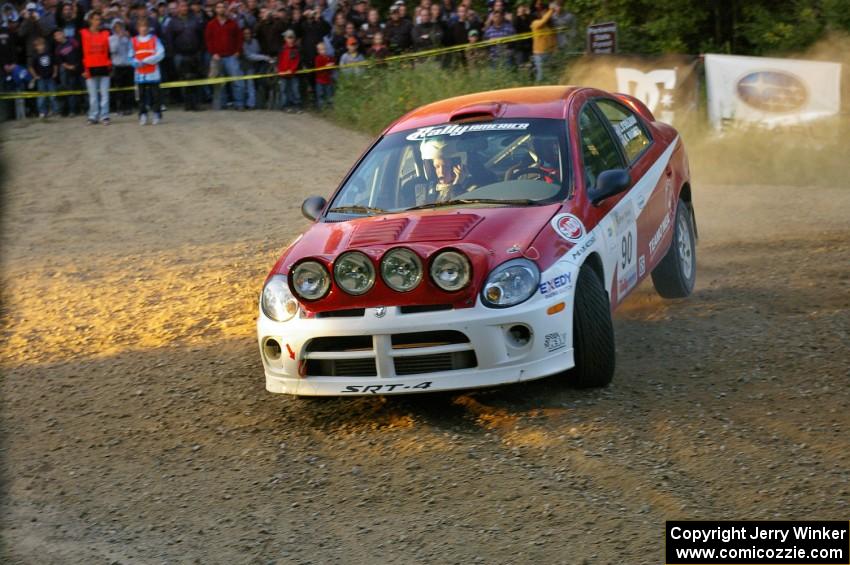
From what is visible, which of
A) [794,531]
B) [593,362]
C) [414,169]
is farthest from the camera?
[414,169]

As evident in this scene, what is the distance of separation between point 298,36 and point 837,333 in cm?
1567

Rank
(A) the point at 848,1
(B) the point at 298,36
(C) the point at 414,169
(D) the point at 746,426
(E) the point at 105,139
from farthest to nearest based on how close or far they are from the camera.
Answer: (B) the point at 298,36 → (E) the point at 105,139 → (A) the point at 848,1 → (C) the point at 414,169 → (D) the point at 746,426

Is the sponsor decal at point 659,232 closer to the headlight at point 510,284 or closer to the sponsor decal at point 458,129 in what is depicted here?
the sponsor decal at point 458,129

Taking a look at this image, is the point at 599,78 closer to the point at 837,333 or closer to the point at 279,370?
the point at 837,333

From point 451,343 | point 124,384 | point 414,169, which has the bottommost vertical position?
point 124,384

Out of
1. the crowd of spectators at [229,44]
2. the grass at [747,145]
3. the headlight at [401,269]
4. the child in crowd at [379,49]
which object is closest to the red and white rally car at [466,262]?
the headlight at [401,269]

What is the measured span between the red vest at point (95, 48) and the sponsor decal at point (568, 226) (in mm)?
14699

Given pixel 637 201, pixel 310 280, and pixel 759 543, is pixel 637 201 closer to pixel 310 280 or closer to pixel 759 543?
pixel 310 280

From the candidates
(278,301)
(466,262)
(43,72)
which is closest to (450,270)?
(466,262)

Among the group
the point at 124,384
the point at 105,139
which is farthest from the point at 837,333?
the point at 105,139

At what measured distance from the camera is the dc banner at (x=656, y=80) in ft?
50.5

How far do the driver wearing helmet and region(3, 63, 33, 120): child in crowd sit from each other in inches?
562

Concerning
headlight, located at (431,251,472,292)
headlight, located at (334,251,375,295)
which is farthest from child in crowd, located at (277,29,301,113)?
headlight, located at (431,251,472,292)

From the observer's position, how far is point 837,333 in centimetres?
722
